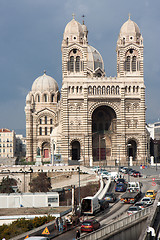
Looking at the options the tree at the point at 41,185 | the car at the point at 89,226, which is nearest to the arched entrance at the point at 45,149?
the tree at the point at 41,185

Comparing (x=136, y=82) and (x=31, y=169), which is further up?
(x=136, y=82)

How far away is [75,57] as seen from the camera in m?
87.4

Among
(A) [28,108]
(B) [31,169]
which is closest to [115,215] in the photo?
(B) [31,169]

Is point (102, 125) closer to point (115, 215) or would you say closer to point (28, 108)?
point (28, 108)

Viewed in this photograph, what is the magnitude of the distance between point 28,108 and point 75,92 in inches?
1086

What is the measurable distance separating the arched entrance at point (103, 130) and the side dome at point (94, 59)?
16.2m

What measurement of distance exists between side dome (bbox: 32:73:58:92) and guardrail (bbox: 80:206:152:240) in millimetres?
82968

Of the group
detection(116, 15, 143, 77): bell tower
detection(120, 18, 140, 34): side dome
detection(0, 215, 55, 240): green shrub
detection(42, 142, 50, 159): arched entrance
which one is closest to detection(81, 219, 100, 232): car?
detection(0, 215, 55, 240): green shrub

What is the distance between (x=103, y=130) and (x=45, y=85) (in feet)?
102

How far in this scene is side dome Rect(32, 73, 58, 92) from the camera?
114875 mm

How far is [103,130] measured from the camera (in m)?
91.0

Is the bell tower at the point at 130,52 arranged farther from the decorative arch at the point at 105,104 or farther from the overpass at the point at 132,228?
the overpass at the point at 132,228

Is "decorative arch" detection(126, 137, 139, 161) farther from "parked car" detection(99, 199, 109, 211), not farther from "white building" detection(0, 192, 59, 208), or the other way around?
"parked car" detection(99, 199, 109, 211)

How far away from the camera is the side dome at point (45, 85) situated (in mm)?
114875
